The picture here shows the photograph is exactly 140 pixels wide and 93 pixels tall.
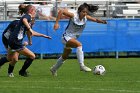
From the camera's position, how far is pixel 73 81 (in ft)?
45.7

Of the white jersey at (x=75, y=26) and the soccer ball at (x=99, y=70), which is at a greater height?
the white jersey at (x=75, y=26)

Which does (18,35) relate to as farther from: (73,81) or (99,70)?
(99,70)

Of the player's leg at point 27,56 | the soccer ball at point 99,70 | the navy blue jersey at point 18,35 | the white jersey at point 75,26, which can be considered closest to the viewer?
the navy blue jersey at point 18,35

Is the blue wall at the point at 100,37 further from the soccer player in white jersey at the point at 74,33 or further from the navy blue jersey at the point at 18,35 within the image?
the navy blue jersey at the point at 18,35

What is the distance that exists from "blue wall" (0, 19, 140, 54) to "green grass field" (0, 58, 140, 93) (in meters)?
4.38

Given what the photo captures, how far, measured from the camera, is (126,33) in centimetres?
2353

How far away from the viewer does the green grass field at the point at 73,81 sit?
39.5ft

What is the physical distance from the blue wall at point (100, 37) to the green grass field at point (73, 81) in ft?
14.4

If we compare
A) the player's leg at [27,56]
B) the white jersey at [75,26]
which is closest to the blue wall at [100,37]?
the white jersey at [75,26]

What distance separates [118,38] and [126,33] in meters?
0.37

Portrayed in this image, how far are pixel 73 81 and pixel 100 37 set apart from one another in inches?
376

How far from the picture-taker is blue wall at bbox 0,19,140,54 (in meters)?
23.1

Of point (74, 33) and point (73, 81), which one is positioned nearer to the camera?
point (73, 81)

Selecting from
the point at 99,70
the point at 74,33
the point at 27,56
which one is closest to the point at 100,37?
the point at 74,33
